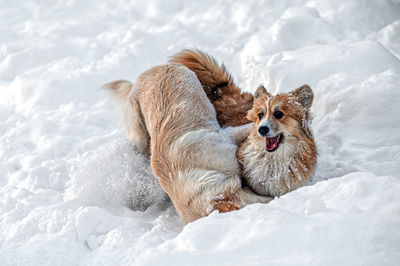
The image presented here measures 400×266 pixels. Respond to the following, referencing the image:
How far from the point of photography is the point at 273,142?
2.97 meters

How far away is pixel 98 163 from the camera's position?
4039 millimetres

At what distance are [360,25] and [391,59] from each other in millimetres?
1794

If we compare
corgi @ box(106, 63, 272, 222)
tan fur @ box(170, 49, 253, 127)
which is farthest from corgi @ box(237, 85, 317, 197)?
tan fur @ box(170, 49, 253, 127)

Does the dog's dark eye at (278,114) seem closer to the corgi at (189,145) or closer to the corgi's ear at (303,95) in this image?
the corgi's ear at (303,95)

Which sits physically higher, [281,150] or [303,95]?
[303,95]

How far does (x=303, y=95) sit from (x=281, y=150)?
48 cm

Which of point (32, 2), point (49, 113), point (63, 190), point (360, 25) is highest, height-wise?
point (32, 2)

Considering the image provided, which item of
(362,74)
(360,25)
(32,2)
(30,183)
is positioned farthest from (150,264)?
(32,2)

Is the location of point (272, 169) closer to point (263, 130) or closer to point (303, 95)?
point (263, 130)

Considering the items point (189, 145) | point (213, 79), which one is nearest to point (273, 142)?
point (189, 145)

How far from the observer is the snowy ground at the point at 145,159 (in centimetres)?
212

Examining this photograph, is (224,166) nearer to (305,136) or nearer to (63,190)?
(305,136)

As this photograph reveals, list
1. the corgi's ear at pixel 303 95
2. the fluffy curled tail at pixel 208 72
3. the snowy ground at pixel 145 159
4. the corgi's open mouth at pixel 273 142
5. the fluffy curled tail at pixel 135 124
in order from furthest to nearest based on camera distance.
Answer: the fluffy curled tail at pixel 208 72, the fluffy curled tail at pixel 135 124, the corgi's ear at pixel 303 95, the corgi's open mouth at pixel 273 142, the snowy ground at pixel 145 159

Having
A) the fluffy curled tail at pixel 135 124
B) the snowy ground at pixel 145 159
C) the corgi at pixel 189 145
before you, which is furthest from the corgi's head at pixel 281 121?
the fluffy curled tail at pixel 135 124
